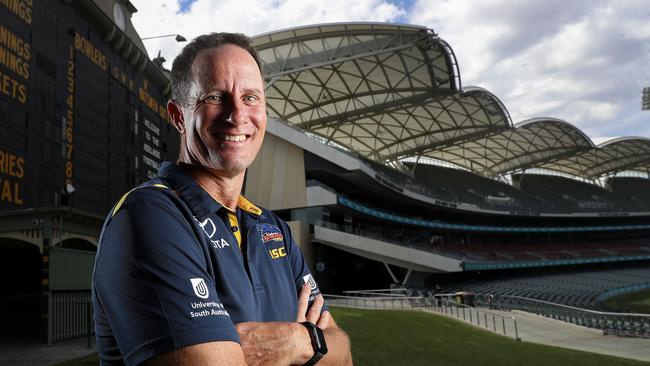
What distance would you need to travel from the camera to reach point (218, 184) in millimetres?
2236

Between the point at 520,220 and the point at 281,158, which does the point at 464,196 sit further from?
the point at 281,158

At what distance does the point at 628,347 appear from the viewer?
1449 centimetres

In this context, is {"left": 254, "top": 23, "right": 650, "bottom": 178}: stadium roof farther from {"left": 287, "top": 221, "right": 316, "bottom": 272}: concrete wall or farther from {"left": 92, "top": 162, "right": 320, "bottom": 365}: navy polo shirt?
{"left": 92, "top": 162, "right": 320, "bottom": 365}: navy polo shirt

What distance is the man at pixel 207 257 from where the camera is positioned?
1.60 m

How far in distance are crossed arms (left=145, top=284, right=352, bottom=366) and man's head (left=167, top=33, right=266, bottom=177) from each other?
2.40ft

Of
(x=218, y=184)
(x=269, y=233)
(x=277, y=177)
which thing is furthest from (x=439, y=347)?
(x=277, y=177)

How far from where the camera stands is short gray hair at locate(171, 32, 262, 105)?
2.21 meters

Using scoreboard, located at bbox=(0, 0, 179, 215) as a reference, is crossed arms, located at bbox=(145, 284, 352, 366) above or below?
below

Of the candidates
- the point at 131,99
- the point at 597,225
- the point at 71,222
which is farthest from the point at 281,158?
the point at 597,225

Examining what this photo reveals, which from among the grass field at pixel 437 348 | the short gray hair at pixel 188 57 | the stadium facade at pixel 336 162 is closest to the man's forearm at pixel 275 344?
the short gray hair at pixel 188 57

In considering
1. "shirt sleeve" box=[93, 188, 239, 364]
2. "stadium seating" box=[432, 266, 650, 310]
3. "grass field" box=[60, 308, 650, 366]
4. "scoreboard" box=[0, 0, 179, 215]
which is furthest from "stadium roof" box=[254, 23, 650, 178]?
"shirt sleeve" box=[93, 188, 239, 364]

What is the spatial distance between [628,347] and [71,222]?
55.3ft

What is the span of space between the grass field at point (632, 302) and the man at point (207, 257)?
125 ft

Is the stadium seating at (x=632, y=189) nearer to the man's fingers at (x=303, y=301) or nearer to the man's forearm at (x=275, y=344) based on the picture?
the man's fingers at (x=303, y=301)
